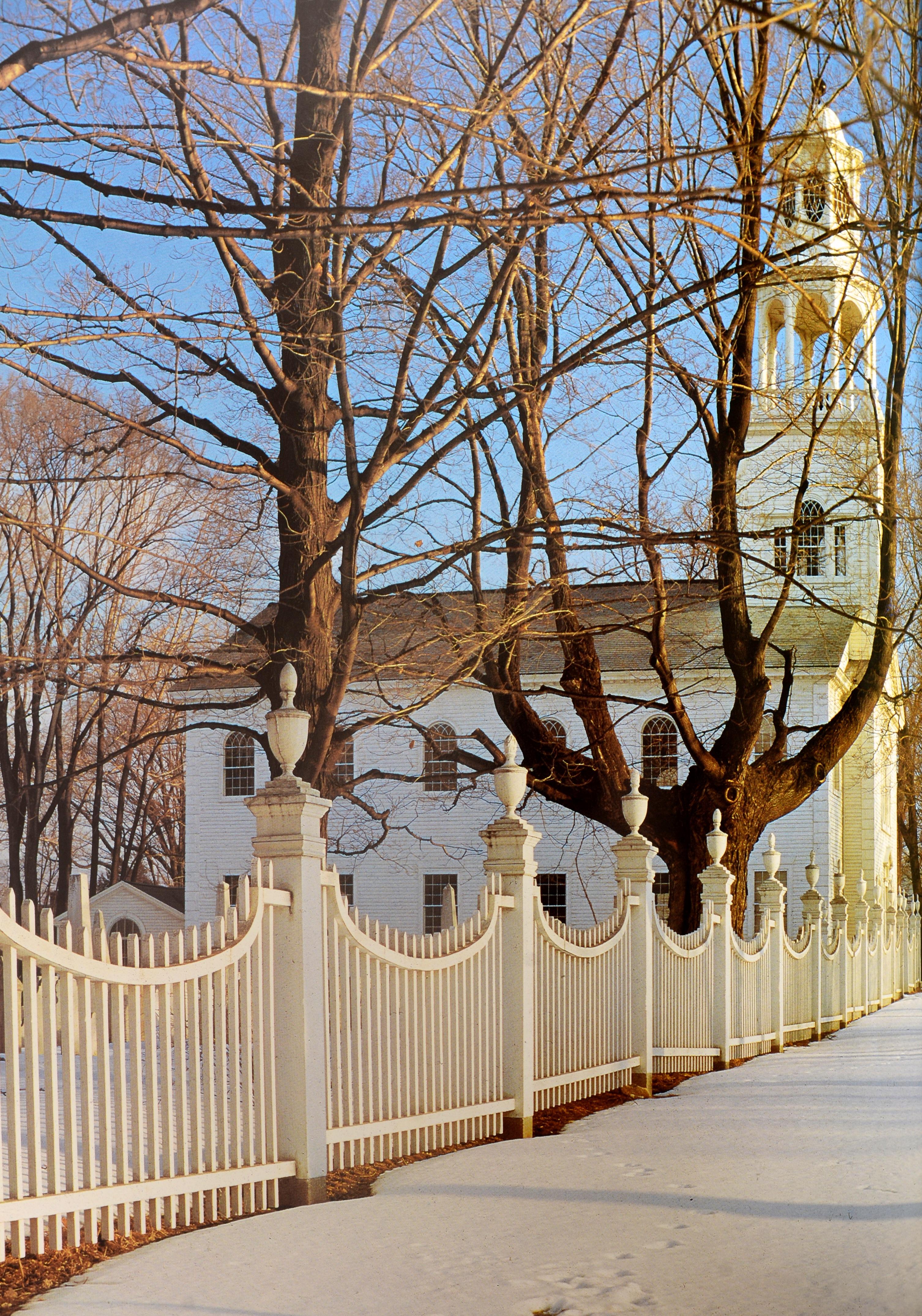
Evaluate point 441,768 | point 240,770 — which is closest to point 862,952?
point 441,768

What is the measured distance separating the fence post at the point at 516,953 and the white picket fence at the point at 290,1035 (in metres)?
0.01

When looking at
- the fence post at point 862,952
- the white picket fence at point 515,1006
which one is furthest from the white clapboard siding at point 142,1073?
the fence post at point 862,952

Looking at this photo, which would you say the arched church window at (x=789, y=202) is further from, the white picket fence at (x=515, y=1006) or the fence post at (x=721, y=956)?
the fence post at (x=721, y=956)

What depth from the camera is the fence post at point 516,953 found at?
25.5 feet

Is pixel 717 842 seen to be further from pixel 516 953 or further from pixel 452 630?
pixel 516 953

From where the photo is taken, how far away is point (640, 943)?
1018cm

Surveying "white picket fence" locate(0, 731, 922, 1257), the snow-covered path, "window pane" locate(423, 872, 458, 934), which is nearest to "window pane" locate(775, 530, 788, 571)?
"white picket fence" locate(0, 731, 922, 1257)

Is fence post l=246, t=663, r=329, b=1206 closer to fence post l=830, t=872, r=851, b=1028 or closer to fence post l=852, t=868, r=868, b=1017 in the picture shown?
fence post l=830, t=872, r=851, b=1028

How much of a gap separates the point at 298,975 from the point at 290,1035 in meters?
0.25

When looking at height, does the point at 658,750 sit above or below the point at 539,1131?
above

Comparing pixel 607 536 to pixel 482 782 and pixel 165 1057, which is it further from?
pixel 482 782

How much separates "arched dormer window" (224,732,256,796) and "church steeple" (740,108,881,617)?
40.2 ft

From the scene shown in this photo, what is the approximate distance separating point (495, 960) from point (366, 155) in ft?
17.5

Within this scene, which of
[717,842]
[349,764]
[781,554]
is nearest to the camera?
[717,842]
